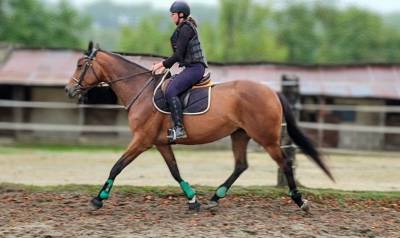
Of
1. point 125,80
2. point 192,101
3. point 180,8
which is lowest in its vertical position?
point 192,101

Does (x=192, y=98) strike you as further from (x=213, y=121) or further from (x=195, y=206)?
(x=195, y=206)

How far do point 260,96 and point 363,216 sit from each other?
2.05 m

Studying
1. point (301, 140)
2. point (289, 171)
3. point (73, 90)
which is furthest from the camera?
point (301, 140)

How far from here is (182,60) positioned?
8391 millimetres

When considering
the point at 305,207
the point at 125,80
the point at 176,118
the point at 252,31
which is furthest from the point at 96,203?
the point at 252,31

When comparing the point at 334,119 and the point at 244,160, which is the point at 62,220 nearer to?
the point at 244,160

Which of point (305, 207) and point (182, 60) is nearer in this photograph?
point (305, 207)

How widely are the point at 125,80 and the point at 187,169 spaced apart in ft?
19.2

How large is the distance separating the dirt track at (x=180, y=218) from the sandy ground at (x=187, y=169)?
83.1 inches

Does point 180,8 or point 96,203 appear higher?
point 180,8

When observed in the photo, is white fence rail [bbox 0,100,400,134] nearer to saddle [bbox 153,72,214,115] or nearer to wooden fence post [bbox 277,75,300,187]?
wooden fence post [bbox 277,75,300,187]

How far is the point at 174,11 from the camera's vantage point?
8.35 metres

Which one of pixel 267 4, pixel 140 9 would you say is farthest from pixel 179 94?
pixel 140 9

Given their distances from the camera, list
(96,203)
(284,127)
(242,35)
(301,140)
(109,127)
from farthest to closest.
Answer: (242,35) < (109,127) < (284,127) < (301,140) < (96,203)
